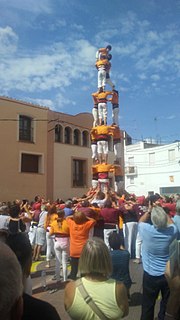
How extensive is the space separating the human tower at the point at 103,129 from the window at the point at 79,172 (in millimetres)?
10918

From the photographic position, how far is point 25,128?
2688cm

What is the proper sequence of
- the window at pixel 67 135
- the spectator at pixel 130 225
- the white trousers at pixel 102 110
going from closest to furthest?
the spectator at pixel 130 225 → the white trousers at pixel 102 110 → the window at pixel 67 135

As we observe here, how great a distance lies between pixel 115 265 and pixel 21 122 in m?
22.4

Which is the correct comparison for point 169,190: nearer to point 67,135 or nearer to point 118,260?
point 67,135

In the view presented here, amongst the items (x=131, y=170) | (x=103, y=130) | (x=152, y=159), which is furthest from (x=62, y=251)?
(x=131, y=170)

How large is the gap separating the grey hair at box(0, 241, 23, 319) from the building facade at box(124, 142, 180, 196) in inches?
1689

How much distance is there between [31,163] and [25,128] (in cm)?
275

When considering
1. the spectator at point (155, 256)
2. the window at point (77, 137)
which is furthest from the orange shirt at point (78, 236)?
the window at point (77, 137)

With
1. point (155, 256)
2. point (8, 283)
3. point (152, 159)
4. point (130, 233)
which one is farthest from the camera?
point (152, 159)

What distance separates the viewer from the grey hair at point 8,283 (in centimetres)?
140

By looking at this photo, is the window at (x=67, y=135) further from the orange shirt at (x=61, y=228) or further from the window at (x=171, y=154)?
the orange shirt at (x=61, y=228)

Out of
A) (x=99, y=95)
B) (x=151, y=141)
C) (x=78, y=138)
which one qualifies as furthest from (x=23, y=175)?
(x=151, y=141)

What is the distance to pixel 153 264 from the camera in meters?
4.52

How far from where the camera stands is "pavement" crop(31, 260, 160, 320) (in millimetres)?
5676
